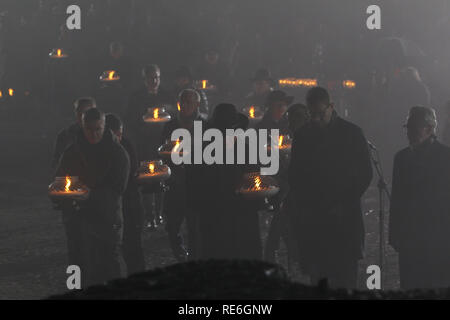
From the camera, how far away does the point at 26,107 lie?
22594mm

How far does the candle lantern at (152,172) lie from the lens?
8.85 m

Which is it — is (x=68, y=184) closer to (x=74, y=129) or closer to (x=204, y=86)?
(x=74, y=129)

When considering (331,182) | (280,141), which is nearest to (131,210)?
(280,141)

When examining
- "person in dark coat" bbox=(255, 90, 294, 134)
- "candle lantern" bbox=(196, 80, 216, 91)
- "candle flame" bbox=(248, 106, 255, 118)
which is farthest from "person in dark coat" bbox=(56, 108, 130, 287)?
"candle lantern" bbox=(196, 80, 216, 91)

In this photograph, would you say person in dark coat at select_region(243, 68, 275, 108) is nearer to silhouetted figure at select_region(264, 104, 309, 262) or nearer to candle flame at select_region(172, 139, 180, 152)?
silhouetted figure at select_region(264, 104, 309, 262)

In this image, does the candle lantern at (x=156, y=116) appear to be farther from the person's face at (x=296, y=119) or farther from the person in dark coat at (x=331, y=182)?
the person in dark coat at (x=331, y=182)

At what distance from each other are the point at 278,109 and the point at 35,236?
3.84 m

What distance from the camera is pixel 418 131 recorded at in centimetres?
729

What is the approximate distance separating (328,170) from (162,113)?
13.8 feet

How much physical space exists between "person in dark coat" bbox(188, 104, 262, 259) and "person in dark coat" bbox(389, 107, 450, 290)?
3.84 ft

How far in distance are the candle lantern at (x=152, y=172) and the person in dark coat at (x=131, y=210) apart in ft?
0.22

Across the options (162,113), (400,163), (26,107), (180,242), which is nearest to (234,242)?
(400,163)

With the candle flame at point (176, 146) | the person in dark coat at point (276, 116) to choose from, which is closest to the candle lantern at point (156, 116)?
the person in dark coat at point (276, 116)

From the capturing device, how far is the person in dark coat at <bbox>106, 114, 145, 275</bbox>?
29.1 ft
